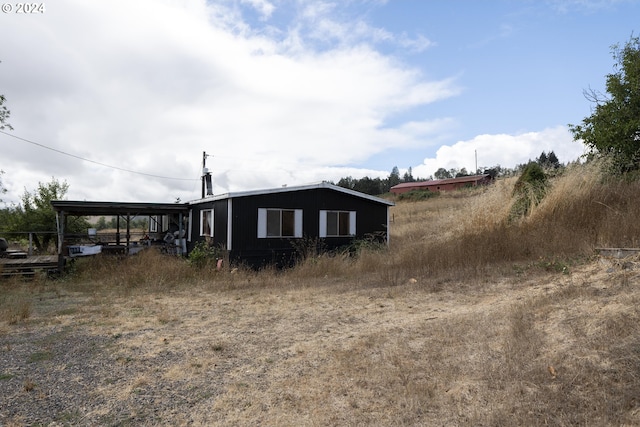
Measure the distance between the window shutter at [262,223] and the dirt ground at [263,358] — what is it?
5.35m

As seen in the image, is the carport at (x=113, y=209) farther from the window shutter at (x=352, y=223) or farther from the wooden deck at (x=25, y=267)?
the window shutter at (x=352, y=223)

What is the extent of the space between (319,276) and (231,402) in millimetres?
6483

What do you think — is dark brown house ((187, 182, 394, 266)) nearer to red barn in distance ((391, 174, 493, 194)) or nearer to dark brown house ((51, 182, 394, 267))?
dark brown house ((51, 182, 394, 267))

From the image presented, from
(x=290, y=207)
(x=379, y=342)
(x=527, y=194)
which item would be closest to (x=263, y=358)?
(x=379, y=342)

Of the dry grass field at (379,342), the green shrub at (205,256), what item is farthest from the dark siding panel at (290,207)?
the dry grass field at (379,342)

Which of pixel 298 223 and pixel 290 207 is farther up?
pixel 290 207

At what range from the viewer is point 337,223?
45.8 feet

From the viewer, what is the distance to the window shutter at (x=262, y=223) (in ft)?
40.9

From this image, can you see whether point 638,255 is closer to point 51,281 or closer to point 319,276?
point 319,276

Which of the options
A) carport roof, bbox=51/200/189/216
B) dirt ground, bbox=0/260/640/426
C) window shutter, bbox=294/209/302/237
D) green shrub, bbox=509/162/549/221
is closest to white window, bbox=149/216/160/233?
carport roof, bbox=51/200/189/216

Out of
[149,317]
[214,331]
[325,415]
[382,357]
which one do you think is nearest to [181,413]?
[325,415]

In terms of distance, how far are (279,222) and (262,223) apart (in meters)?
0.58

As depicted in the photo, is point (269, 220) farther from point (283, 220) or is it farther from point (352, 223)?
point (352, 223)

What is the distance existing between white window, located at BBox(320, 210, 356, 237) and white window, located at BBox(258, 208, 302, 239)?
0.88 metres
